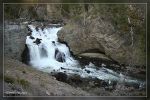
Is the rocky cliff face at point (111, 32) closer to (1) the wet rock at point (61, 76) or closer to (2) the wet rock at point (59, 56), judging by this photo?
(2) the wet rock at point (59, 56)

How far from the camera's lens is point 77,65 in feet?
15.6

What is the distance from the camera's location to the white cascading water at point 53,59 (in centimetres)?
470

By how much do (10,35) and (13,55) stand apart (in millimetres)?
252

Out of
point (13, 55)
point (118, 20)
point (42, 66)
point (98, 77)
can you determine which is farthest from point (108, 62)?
point (13, 55)

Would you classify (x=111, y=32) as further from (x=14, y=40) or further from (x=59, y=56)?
(x=14, y=40)

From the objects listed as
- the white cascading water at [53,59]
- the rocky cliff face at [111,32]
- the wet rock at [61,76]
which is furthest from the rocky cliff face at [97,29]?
the wet rock at [61,76]

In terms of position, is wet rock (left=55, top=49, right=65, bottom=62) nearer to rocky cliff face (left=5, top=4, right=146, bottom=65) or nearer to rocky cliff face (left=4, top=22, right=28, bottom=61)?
rocky cliff face (left=5, top=4, right=146, bottom=65)

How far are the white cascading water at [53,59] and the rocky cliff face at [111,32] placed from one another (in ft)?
0.38

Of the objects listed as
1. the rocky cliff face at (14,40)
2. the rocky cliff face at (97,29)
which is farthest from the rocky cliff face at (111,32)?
the rocky cliff face at (14,40)

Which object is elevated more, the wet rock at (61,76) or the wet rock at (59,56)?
the wet rock at (59,56)

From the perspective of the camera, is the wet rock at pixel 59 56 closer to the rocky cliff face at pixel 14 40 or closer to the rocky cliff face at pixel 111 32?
the rocky cliff face at pixel 111 32

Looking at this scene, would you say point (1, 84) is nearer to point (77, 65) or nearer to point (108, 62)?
point (77, 65)

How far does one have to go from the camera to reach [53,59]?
4.72m

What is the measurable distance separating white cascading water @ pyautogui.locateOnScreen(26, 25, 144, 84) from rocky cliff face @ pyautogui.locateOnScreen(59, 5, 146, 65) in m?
0.11
